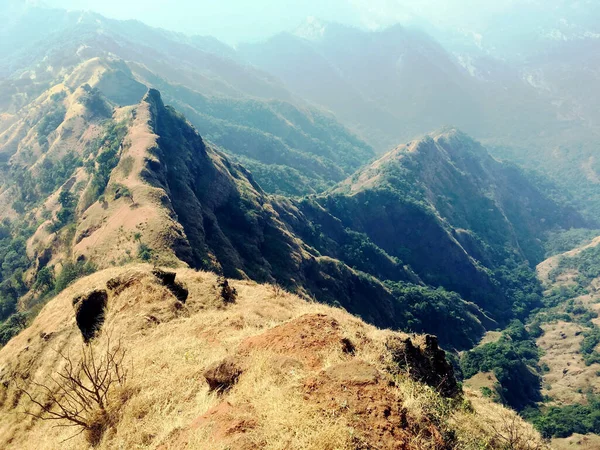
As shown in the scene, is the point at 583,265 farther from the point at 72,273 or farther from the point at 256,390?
the point at 256,390

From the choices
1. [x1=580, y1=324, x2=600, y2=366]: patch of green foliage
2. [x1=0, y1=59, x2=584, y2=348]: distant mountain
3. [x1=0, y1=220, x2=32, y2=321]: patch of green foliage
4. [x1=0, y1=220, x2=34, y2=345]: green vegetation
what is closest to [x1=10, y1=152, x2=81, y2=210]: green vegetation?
[x1=0, y1=59, x2=584, y2=348]: distant mountain

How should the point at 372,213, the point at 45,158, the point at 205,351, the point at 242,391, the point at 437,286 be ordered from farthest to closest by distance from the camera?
the point at 372,213, the point at 437,286, the point at 45,158, the point at 205,351, the point at 242,391

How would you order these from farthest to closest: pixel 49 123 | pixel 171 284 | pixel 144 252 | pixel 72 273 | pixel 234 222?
pixel 49 123
pixel 234 222
pixel 72 273
pixel 144 252
pixel 171 284

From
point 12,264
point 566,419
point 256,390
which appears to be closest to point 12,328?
point 256,390

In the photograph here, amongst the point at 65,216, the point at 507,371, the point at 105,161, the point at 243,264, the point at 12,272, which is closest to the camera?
the point at 243,264

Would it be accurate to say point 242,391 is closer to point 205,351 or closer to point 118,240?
point 205,351

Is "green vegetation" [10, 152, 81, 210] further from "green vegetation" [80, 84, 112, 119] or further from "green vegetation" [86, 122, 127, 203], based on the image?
"green vegetation" [80, 84, 112, 119]

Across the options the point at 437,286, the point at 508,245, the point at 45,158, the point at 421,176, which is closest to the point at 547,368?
the point at 437,286
